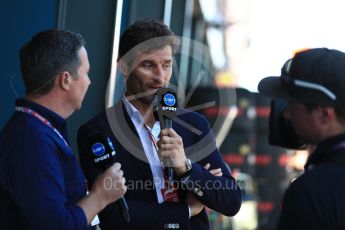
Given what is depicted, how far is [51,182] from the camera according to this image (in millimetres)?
2375

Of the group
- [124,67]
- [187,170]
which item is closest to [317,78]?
[187,170]

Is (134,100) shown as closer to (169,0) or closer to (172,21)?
(169,0)

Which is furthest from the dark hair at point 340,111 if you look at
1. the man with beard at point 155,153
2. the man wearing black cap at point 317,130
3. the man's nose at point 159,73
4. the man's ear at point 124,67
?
the man's ear at point 124,67

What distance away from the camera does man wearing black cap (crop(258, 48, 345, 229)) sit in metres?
1.87

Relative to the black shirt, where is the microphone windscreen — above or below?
below

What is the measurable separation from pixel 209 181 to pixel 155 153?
276 millimetres

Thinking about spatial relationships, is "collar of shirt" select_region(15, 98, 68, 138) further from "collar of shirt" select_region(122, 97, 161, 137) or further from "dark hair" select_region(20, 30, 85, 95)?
"collar of shirt" select_region(122, 97, 161, 137)

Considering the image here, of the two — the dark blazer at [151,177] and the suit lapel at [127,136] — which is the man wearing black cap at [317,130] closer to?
the dark blazer at [151,177]

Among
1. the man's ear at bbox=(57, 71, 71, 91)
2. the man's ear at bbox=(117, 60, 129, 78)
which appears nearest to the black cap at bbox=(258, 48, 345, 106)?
the man's ear at bbox=(57, 71, 71, 91)

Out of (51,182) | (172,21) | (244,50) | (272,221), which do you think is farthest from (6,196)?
(244,50)

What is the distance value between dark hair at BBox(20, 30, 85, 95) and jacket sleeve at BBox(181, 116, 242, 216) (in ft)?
2.27

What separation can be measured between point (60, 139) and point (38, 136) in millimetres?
127

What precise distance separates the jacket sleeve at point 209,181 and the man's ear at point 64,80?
641 millimetres

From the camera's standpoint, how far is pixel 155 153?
9.62 feet
